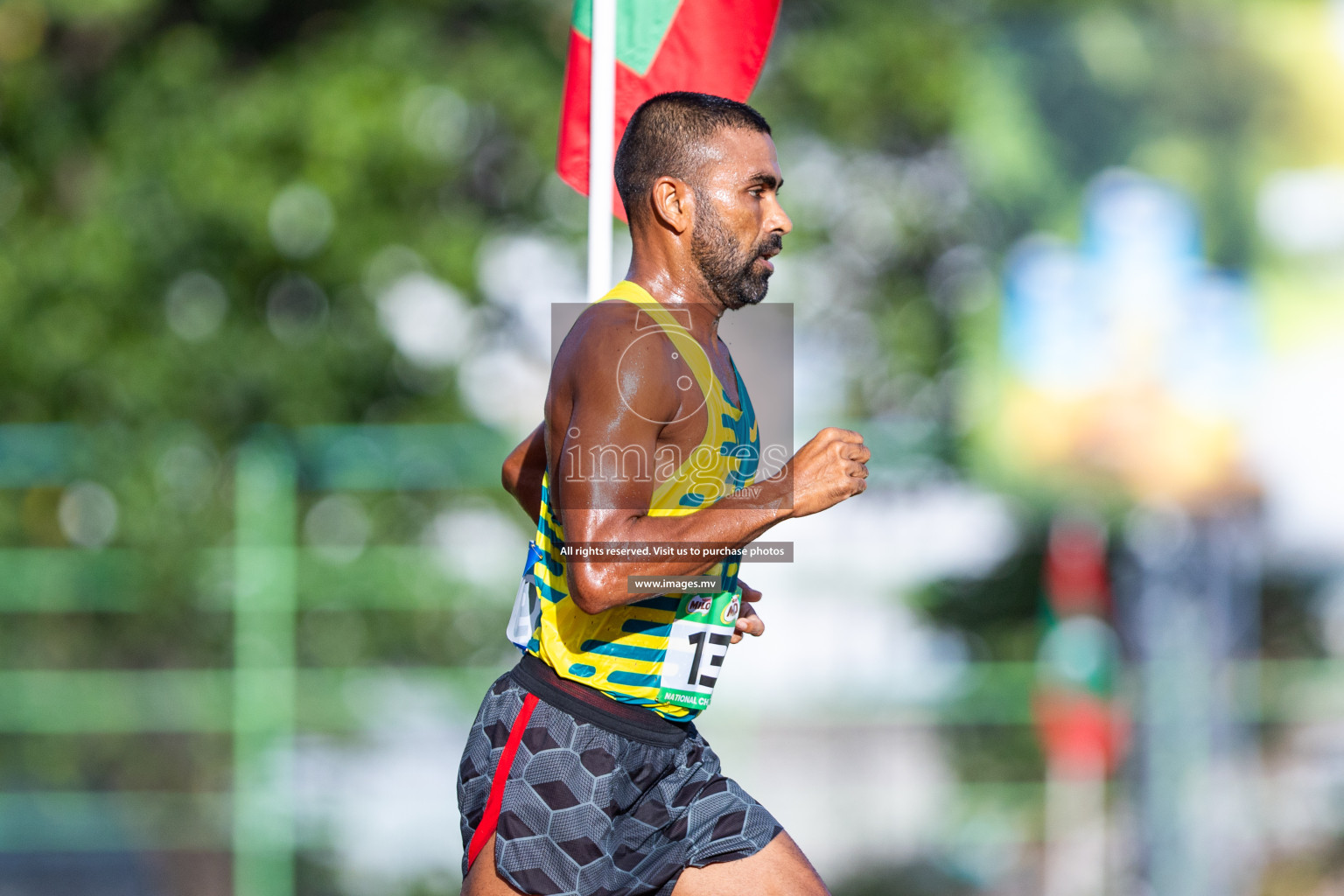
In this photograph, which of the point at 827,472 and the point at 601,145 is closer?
the point at 827,472

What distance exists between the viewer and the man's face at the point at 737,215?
9.29ft

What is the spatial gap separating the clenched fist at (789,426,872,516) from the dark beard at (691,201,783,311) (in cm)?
40

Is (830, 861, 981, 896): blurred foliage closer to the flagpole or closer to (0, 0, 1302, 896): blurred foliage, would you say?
(0, 0, 1302, 896): blurred foliage

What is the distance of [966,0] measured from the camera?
10.8 m

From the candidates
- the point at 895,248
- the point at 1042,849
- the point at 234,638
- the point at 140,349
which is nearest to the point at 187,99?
the point at 140,349

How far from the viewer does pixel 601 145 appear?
3.38m

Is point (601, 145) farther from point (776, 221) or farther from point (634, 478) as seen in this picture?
point (634, 478)

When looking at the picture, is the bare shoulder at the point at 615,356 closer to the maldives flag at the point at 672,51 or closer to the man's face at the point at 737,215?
the man's face at the point at 737,215

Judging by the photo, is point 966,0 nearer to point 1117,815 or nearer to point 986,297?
point 986,297

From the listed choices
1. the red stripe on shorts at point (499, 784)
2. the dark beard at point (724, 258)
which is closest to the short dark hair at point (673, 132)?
the dark beard at point (724, 258)

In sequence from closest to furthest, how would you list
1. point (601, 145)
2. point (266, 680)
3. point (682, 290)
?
point (682, 290), point (601, 145), point (266, 680)

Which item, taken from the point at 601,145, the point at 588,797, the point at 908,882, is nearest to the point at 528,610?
the point at 588,797

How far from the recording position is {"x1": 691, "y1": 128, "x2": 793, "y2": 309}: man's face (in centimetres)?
283

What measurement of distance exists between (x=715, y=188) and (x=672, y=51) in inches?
47.5
